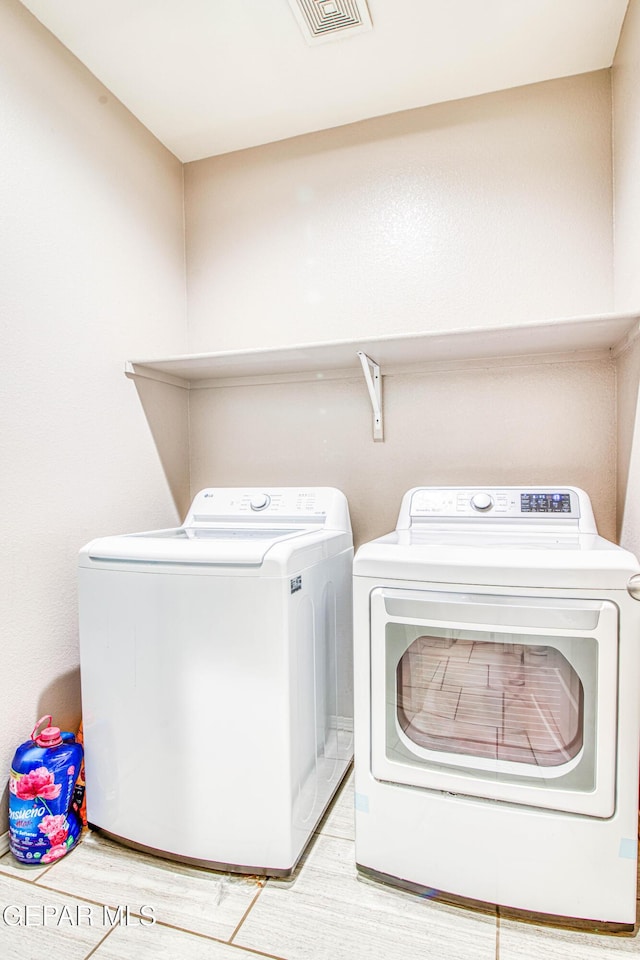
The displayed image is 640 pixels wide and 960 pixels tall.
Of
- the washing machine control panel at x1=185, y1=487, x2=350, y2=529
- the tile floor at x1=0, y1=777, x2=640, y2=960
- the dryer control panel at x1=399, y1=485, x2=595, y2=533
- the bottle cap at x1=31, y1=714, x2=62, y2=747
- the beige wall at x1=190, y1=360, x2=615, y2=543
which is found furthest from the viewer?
the washing machine control panel at x1=185, y1=487, x2=350, y2=529

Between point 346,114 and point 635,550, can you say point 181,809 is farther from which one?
point 346,114

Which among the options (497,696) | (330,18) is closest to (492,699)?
(497,696)

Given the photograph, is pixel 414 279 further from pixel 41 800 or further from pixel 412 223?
pixel 41 800

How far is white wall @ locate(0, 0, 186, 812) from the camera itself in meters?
1.47

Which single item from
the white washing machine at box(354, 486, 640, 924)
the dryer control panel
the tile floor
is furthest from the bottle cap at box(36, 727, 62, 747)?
the dryer control panel

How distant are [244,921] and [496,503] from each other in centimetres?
133

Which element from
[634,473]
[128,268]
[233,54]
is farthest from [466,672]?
[233,54]

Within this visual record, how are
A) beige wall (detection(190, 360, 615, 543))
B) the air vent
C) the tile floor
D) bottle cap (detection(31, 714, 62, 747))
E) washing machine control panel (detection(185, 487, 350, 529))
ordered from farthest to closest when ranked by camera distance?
washing machine control panel (detection(185, 487, 350, 529)) < beige wall (detection(190, 360, 615, 543)) < the air vent < bottle cap (detection(31, 714, 62, 747)) < the tile floor

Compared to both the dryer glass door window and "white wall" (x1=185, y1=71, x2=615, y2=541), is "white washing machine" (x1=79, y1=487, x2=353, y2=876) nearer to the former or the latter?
the dryer glass door window

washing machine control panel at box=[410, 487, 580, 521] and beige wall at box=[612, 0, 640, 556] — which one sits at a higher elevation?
beige wall at box=[612, 0, 640, 556]

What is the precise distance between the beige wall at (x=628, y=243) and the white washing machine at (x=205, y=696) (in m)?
0.98

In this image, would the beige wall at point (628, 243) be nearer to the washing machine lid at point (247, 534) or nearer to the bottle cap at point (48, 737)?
the washing machine lid at point (247, 534)

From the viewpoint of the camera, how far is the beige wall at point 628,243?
1.52m

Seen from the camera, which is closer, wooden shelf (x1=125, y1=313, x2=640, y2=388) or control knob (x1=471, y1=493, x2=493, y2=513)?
wooden shelf (x1=125, y1=313, x2=640, y2=388)
